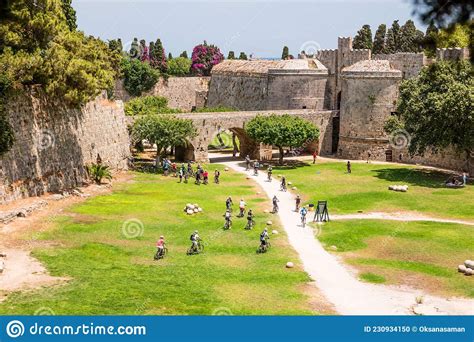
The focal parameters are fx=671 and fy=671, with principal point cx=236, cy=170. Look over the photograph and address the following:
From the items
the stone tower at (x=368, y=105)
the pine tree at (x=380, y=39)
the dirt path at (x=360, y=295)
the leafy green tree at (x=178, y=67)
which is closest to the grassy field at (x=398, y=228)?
the dirt path at (x=360, y=295)

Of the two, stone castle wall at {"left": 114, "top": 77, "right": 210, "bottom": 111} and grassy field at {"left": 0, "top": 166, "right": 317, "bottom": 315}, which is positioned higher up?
stone castle wall at {"left": 114, "top": 77, "right": 210, "bottom": 111}

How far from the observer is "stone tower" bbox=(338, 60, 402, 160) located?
67812 mm

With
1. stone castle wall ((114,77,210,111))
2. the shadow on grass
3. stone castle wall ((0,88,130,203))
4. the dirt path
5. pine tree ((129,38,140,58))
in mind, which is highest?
pine tree ((129,38,140,58))

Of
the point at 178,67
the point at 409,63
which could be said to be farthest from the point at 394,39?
the point at 178,67

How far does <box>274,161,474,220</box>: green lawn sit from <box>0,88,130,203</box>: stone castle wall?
16.1 m

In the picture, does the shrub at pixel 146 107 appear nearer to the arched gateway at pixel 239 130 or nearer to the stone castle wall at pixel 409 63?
the arched gateway at pixel 239 130

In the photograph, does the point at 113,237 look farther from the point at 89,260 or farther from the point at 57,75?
the point at 57,75

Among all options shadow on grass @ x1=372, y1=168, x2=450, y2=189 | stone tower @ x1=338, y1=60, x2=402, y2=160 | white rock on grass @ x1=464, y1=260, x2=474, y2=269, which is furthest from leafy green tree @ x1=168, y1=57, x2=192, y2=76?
white rock on grass @ x1=464, y1=260, x2=474, y2=269

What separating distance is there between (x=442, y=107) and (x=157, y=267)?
1274 inches

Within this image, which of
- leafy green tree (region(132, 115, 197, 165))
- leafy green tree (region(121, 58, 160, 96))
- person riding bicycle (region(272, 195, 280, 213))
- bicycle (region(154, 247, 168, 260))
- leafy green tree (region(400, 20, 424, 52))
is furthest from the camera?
leafy green tree (region(121, 58, 160, 96))

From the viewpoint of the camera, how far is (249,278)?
1125 inches

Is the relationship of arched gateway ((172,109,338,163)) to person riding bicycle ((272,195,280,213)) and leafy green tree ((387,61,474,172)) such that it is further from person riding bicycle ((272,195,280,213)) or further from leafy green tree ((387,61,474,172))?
person riding bicycle ((272,195,280,213))

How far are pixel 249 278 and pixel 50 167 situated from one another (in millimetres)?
20110

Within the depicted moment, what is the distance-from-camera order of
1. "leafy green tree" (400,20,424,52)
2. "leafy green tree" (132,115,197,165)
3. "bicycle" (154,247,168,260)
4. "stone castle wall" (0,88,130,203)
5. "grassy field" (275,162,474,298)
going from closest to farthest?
"grassy field" (275,162,474,298) → "bicycle" (154,247,168,260) → "stone castle wall" (0,88,130,203) → "leafy green tree" (132,115,197,165) → "leafy green tree" (400,20,424,52)
